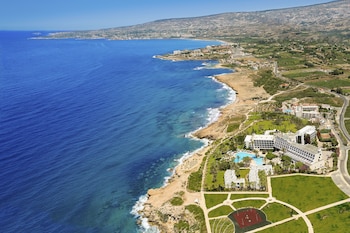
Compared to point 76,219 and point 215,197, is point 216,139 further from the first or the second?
point 76,219

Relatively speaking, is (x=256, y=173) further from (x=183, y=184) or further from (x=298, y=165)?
(x=183, y=184)

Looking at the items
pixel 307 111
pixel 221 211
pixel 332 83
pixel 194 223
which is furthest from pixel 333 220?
pixel 332 83

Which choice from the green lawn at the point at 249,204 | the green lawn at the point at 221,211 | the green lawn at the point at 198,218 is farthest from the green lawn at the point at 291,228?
the green lawn at the point at 198,218

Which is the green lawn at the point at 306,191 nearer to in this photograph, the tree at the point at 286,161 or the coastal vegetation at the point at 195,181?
the tree at the point at 286,161

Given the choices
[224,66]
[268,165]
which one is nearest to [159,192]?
[268,165]

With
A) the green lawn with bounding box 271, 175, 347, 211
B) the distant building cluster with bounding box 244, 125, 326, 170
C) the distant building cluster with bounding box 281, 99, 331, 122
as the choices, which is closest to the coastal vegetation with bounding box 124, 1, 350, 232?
the green lawn with bounding box 271, 175, 347, 211
